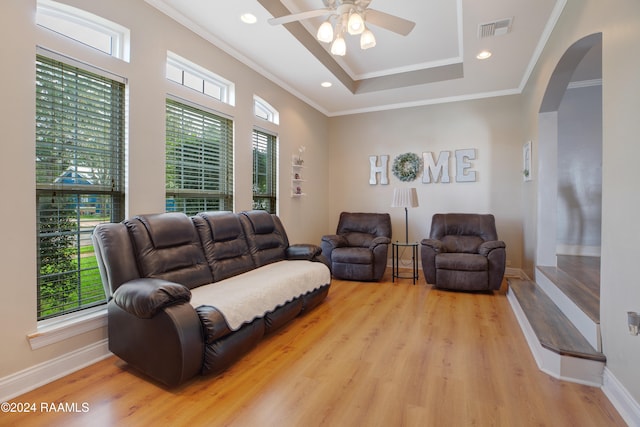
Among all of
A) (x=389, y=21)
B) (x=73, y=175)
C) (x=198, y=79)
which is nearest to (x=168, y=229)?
(x=73, y=175)

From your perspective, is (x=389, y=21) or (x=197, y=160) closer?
(x=389, y=21)

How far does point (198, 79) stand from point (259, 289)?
2.37 m

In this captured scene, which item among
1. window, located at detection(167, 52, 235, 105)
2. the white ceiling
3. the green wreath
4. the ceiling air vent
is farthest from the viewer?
the green wreath

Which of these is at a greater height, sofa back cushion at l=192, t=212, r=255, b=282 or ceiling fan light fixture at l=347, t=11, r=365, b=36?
ceiling fan light fixture at l=347, t=11, r=365, b=36

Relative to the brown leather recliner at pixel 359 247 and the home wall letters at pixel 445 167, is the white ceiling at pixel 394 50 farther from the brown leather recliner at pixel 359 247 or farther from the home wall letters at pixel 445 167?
the brown leather recliner at pixel 359 247

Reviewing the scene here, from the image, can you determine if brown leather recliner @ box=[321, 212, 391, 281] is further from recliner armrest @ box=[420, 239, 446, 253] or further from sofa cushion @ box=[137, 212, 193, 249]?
sofa cushion @ box=[137, 212, 193, 249]

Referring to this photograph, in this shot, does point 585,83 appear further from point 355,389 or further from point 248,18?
point 355,389

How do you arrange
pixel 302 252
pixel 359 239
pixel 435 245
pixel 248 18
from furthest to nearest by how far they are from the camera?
pixel 359 239
pixel 435 245
pixel 302 252
pixel 248 18

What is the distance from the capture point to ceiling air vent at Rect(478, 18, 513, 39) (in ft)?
9.60

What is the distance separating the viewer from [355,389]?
1.95 meters

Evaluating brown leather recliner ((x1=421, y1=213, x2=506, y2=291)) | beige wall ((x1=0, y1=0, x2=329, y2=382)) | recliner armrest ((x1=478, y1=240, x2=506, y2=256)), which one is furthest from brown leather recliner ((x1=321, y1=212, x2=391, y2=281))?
beige wall ((x1=0, y1=0, x2=329, y2=382))

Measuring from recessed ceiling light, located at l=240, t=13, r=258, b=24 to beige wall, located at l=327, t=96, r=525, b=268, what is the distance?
3.25m

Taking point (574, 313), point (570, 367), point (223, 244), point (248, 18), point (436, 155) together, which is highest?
point (248, 18)

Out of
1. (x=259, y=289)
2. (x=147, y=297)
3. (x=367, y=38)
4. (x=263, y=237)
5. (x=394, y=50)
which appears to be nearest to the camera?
(x=147, y=297)
